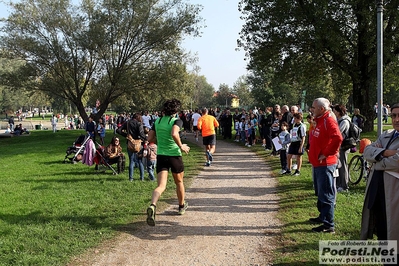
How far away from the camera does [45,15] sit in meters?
23.5

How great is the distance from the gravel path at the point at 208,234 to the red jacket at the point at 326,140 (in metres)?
1.26

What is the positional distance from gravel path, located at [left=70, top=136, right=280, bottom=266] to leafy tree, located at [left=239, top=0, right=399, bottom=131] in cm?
1265

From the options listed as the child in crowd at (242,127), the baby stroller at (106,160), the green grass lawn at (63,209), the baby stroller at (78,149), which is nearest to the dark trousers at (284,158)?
the green grass lawn at (63,209)

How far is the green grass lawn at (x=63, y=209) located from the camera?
15.8ft

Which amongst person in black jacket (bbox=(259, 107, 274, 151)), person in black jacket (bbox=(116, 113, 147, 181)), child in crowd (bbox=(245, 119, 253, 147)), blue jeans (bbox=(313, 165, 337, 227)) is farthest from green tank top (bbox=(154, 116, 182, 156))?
child in crowd (bbox=(245, 119, 253, 147))

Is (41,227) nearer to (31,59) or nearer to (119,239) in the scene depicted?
(119,239)

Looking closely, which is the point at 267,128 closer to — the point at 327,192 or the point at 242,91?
the point at 327,192

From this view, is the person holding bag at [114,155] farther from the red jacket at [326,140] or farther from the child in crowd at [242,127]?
the child in crowd at [242,127]

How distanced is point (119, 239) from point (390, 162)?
362cm

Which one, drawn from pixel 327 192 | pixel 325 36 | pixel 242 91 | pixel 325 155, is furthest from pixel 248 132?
pixel 242 91

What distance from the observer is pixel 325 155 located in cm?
503

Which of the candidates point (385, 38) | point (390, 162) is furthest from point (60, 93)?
point (390, 162)

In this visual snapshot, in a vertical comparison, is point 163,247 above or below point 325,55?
below

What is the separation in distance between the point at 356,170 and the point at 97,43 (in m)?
18.5
